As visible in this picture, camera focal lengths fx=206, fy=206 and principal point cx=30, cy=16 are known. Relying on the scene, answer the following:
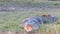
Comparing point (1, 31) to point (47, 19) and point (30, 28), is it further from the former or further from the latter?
point (47, 19)

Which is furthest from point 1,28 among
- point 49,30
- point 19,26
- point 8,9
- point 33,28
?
point 8,9

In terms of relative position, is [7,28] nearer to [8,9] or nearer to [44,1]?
[8,9]

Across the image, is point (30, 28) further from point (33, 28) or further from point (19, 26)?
point (19, 26)

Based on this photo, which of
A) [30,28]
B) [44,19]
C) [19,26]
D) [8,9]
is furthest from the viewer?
[8,9]

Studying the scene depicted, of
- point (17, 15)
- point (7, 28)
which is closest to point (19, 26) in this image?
point (7, 28)

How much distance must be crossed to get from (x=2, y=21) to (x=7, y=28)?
0.35 m

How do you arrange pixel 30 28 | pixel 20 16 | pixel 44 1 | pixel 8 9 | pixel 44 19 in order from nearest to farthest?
pixel 30 28
pixel 44 19
pixel 20 16
pixel 8 9
pixel 44 1

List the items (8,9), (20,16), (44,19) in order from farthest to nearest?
(8,9) < (20,16) < (44,19)

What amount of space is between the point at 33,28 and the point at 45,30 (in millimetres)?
157

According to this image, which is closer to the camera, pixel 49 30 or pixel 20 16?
pixel 49 30

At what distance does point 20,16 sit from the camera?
3.40 meters

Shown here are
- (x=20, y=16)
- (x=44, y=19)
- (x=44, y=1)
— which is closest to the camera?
(x=44, y=19)

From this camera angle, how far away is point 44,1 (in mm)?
4902

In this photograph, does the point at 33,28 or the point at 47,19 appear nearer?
the point at 33,28
